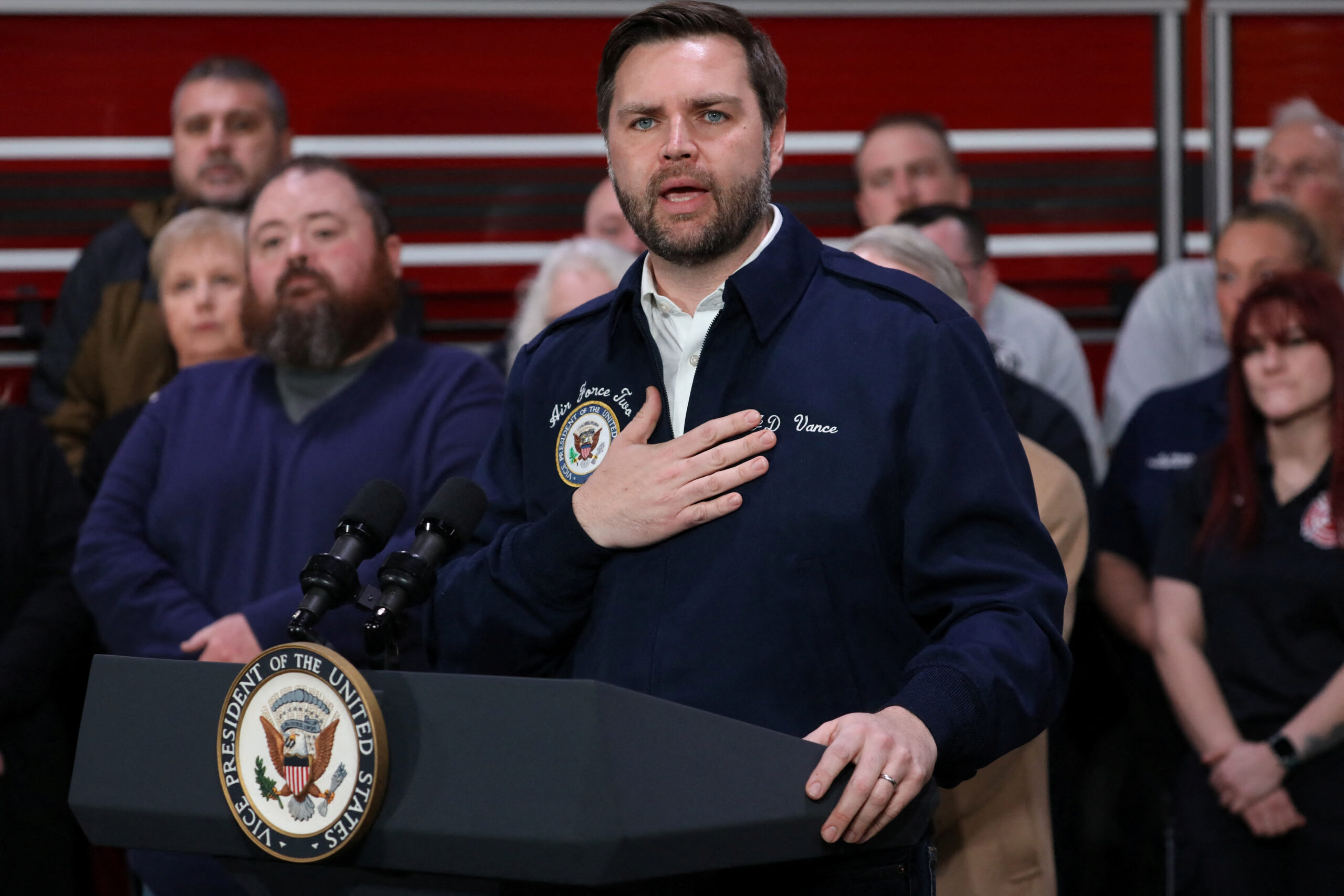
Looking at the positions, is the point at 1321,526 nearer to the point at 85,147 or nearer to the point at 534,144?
the point at 534,144

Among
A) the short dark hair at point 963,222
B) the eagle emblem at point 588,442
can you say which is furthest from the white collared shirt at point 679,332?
the short dark hair at point 963,222

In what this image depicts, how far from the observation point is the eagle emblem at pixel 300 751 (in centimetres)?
163

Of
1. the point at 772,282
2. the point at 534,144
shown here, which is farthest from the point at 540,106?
the point at 772,282

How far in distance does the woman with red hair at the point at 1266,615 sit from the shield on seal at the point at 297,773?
2925mm

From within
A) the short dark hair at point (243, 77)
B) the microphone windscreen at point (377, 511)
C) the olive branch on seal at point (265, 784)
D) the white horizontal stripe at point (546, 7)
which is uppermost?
the white horizontal stripe at point (546, 7)

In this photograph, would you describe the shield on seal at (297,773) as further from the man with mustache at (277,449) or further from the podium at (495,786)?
the man with mustache at (277,449)

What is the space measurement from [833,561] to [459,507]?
505 millimetres

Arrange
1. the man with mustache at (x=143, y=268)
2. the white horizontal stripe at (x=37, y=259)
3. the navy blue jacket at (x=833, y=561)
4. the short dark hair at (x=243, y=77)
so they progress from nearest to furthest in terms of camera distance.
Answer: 1. the navy blue jacket at (x=833, y=561)
2. the man with mustache at (x=143, y=268)
3. the short dark hair at (x=243, y=77)
4. the white horizontal stripe at (x=37, y=259)

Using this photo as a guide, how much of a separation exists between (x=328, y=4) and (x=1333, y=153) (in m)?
3.68

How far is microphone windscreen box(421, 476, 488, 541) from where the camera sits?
204cm

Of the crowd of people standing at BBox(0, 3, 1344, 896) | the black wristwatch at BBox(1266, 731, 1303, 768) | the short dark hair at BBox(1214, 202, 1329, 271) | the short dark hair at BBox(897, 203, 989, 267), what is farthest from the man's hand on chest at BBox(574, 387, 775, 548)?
the short dark hair at BBox(1214, 202, 1329, 271)

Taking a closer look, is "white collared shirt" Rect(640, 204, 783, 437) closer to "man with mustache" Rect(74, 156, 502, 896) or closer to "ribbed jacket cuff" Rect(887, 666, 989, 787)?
"ribbed jacket cuff" Rect(887, 666, 989, 787)

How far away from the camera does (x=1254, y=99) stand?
5.98m

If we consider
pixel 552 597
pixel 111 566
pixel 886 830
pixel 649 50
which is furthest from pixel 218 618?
pixel 886 830
